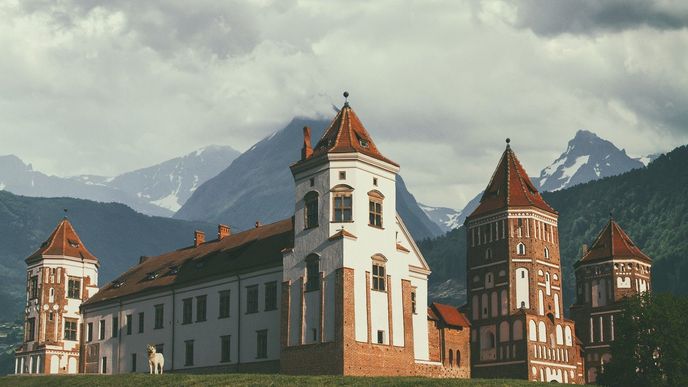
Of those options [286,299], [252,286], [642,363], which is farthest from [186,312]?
[642,363]

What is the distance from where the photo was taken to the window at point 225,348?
255ft

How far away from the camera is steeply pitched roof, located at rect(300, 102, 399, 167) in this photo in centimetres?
6973

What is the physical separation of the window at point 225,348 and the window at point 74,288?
2436 centimetres

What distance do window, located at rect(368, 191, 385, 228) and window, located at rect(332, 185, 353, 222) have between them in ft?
5.46

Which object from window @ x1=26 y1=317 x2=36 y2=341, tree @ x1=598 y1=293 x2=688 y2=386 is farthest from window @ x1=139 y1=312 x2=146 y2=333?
tree @ x1=598 y1=293 x2=688 y2=386

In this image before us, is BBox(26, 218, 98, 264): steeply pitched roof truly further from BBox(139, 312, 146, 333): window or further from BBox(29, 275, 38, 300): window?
BBox(139, 312, 146, 333): window

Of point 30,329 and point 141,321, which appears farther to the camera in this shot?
point 30,329

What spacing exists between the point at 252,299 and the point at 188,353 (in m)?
8.88

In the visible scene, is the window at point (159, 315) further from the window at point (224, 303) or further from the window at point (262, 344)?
the window at point (262, 344)

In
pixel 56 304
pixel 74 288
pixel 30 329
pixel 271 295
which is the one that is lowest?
pixel 30 329

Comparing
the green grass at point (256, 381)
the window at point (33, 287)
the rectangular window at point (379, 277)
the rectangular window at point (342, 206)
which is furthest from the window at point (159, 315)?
the rectangular window at point (379, 277)

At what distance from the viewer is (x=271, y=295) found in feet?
246

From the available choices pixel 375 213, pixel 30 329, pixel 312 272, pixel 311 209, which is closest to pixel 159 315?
pixel 30 329

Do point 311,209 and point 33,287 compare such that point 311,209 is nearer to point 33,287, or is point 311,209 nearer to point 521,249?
point 521,249
